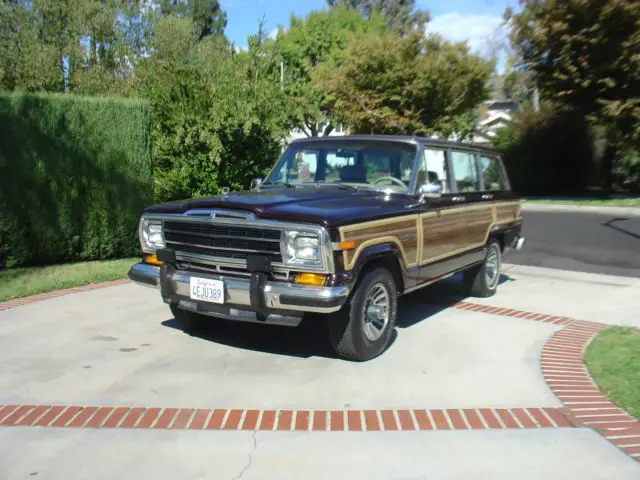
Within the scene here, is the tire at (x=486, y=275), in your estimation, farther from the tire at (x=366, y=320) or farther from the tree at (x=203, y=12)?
the tree at (x=203, y=12)

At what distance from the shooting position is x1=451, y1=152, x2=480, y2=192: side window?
712 centimetres

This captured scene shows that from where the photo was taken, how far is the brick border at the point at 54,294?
24.5 ft

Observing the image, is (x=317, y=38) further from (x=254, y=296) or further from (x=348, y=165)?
(x=254, y=296)

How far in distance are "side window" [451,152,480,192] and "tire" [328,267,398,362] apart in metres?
2.04

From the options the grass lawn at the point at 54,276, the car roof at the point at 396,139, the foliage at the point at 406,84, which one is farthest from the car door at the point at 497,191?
the foliage at the point at 406,84

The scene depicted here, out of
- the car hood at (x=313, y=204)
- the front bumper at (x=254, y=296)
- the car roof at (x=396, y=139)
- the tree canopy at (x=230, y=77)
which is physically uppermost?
the tree canopy at (x=230, y=77)

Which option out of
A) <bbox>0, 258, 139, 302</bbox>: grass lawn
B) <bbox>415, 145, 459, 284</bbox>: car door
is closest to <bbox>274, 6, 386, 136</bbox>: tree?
<bbox>0, 258, 139, 302</bbox>: grass lawn

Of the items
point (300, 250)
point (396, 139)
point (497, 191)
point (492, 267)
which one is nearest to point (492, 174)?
point (497, 191)

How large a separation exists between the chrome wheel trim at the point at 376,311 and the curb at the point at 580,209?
15.7 metres

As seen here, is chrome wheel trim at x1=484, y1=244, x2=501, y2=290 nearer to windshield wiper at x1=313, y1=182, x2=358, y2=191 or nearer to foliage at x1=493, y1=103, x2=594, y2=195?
windshield wiper at x1=313, y1=182, x2=358, y2=191

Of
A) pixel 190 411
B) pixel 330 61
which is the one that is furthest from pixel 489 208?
pixel 330 61

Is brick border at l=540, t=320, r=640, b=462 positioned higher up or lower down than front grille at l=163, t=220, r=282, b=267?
lower down

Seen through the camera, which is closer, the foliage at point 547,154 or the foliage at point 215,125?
the foliage at point 215,125

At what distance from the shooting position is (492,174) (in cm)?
820
